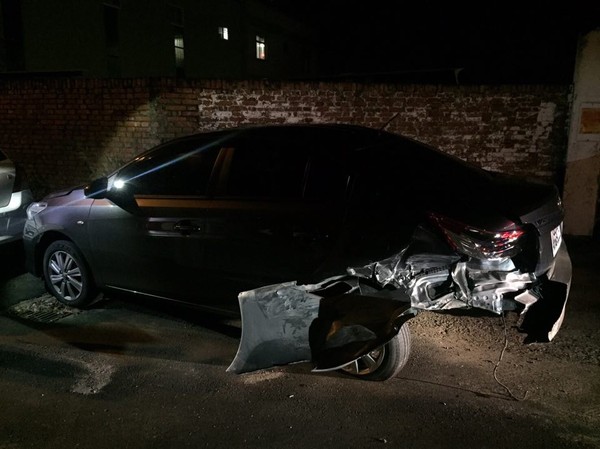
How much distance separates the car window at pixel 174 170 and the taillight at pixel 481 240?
6.09 ft

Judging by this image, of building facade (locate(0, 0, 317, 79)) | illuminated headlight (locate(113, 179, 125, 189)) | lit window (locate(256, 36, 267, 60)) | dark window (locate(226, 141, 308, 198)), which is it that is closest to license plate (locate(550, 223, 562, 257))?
dark window (locate(226, 141, 308, 198))

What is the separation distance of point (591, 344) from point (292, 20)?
889 inches

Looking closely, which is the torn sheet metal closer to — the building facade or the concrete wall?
the concrete wall

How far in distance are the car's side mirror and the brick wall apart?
10.6ft

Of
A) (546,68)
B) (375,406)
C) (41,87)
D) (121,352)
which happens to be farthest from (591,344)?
(546,68)

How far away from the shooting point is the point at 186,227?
3982 mm

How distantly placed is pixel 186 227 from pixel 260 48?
754 inches

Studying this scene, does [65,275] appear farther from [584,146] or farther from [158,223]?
[584,146]

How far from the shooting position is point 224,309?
13.1ft

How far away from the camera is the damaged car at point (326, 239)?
3.20 m

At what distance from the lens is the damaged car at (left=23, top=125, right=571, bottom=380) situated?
3.20 m

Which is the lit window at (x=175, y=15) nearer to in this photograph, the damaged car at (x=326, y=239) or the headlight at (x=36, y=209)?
the headlight at (x=36, y=209)

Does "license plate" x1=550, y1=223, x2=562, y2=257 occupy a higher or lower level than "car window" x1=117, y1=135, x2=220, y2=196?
lower

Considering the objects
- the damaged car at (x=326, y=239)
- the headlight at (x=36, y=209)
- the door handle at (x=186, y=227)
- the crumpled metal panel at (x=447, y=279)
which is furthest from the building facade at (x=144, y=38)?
the crumpled metal panel at (x=447, y=279)
